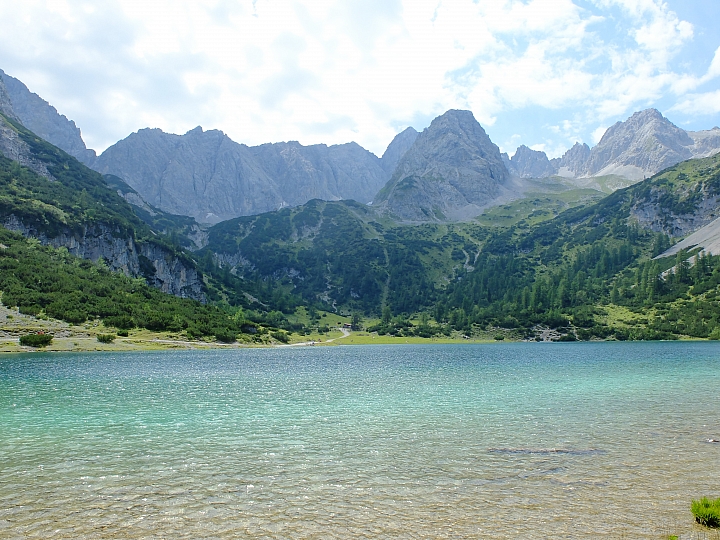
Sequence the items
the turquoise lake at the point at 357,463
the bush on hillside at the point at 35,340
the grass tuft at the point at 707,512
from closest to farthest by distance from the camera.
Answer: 1. the grass tuft at the point at 707,512
2. the turquoise lake at the point at 357,463
3. the bush on hillside at the point at 35,340

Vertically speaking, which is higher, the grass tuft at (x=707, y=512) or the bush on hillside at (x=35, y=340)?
the grass tuft at (x=707, y=512)

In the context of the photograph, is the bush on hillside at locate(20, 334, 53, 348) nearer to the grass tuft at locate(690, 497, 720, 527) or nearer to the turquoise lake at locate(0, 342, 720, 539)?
the turquoise lake at locate(0, 342, 720, 539)

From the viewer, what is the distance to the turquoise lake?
1512cm

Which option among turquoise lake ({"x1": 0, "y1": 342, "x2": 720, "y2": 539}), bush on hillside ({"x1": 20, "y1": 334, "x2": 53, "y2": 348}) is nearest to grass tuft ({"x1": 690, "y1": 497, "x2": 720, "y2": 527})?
turquoise lake ({"x1": 0, "y1": 342, "x2": 720, "y2": 539})

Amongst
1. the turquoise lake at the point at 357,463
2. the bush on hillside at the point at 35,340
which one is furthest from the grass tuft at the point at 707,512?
the bush on hillside at the point at 35,340

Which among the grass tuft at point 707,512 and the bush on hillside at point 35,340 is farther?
the bush on hillside at point 35,340

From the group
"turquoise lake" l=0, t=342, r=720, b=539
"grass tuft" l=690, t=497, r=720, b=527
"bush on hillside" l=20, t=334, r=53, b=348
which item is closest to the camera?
"grass tuft" l=690, t=497, r=720, b=527

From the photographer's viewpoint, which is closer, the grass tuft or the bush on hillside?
the grass tuft

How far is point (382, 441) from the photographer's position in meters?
26.8

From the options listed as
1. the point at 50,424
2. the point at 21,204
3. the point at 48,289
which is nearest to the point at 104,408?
the point at 50,424

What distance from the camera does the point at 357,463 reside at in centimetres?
2238

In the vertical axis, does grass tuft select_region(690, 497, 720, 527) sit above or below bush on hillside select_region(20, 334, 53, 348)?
above

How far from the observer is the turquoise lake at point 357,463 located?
15.1m

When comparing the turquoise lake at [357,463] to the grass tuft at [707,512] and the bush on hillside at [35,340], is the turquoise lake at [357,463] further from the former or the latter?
the bush on hillside at [35,340]
